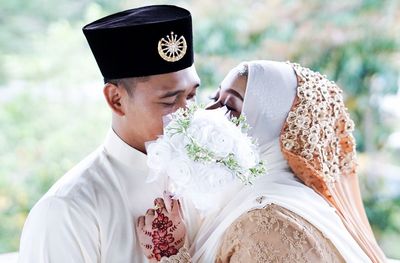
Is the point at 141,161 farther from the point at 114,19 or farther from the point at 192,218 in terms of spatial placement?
the point at 114,19

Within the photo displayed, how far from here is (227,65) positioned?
4.79m

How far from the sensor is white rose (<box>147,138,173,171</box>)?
183 centimetres

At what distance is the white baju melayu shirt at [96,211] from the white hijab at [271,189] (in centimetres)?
19

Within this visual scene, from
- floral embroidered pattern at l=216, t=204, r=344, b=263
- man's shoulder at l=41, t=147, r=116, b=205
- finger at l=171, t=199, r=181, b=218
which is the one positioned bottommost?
floral embroidered pattern at l=216, t=204, r=344, b=263

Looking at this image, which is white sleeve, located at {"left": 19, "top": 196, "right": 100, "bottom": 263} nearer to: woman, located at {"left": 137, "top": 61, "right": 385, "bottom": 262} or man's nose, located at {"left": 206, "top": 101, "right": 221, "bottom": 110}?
woman, located at {"left": 137, "top": 61, "right": 385, "bottom": 262}

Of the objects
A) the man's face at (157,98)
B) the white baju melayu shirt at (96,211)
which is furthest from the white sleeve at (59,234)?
the man's face at (157,98)

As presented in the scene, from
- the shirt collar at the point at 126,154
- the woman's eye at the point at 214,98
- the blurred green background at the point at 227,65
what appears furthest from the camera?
the blurred green background at the point at 227,65

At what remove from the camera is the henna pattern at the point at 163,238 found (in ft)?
6.63

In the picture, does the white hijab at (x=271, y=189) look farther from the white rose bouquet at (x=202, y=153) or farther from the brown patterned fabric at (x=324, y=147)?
the white rose bouquet at (x=202, y=153)

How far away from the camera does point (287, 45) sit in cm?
471

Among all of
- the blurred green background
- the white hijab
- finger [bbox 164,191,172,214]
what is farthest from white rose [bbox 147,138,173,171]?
the blurred green background

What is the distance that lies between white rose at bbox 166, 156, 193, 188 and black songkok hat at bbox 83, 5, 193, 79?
0.35 metres

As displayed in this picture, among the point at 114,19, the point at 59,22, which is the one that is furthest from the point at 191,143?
the point at 59,22

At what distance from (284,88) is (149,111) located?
1.45ft
